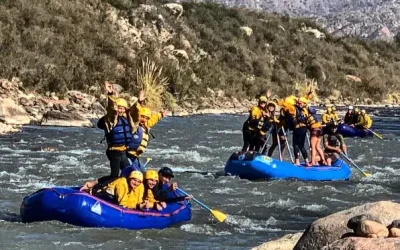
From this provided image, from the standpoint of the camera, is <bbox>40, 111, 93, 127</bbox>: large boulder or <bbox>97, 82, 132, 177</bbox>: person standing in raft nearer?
<bbox>97, 82, 132, 177</bbox>: person standing in raft

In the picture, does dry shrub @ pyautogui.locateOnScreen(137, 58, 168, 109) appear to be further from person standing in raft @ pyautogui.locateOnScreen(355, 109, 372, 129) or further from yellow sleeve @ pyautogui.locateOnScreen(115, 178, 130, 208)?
yellow sleeve @ pyautogui.locateOnScreen(115, 178, 130, 208)

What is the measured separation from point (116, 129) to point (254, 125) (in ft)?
15.2

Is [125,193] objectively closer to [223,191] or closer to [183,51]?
[223,191]

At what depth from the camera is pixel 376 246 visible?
457 cm

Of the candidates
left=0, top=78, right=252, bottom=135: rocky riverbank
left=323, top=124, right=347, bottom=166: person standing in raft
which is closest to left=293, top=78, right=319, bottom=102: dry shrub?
left=0, top=78, right=252, bottom=135: rocky riverbank

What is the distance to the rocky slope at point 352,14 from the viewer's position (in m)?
115

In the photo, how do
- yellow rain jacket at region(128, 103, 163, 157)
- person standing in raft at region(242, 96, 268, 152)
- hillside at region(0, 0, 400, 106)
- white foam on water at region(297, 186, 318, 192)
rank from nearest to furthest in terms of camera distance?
yellow rain jacket at region(128, 103, 163, 157) < white foam on water at region(297, 186, 318, 192) < person standing in raft at region(242, 96, 268, 152) < hillside at region(0, 0, 400, 106)

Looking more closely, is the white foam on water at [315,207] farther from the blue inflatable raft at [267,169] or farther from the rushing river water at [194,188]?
the blue inflatable raft at [267,169]

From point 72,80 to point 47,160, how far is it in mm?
12404

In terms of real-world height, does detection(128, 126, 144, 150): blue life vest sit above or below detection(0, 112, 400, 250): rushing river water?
above

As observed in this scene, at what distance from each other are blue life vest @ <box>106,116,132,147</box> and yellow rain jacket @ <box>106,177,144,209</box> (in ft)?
2.68

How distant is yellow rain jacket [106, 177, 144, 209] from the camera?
860 cm

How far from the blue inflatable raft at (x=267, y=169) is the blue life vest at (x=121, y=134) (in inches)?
144

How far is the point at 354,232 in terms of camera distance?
493 centimetres
